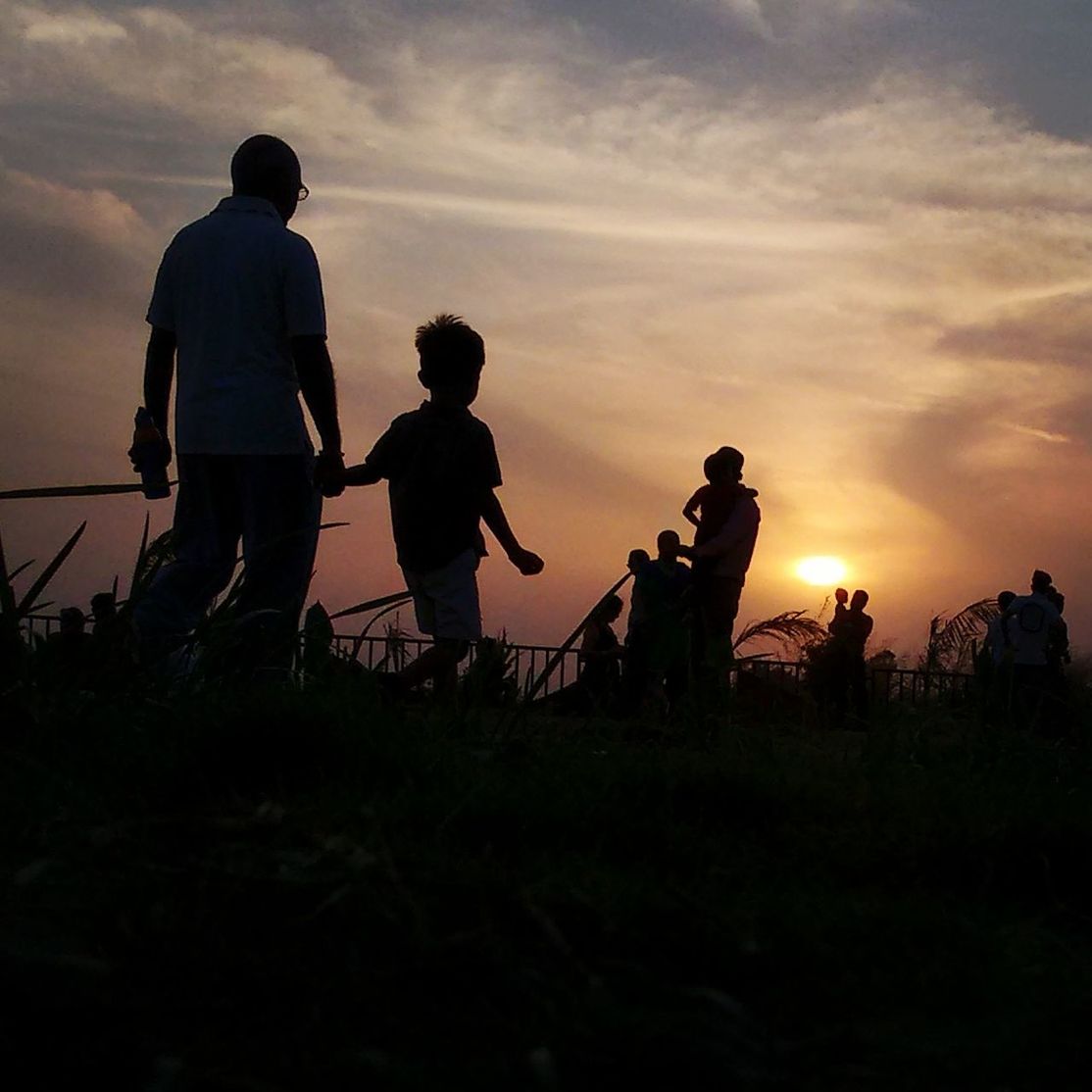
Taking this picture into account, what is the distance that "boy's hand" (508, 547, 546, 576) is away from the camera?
5532 mm

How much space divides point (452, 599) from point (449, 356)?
1.02 meters

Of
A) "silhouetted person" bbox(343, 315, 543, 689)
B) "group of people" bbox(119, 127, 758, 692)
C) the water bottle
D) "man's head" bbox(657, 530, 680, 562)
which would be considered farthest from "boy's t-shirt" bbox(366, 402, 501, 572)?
"man's head" bbox(657, 530, 680, 562)

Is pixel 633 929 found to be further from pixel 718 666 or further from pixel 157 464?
pixel 157 464

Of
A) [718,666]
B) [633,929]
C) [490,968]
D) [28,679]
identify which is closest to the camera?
[490,968]

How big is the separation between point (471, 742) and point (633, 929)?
5.72ft

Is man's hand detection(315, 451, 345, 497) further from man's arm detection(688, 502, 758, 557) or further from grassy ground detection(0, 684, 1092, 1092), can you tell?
man's arm detection(688, 502, 758, 557)

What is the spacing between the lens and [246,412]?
4680mm

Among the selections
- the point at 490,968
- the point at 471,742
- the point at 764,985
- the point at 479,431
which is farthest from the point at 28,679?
the point at 479,431

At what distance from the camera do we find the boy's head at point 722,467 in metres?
8.98

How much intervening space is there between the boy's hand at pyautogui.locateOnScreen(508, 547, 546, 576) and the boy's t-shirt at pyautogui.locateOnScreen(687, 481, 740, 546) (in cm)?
327

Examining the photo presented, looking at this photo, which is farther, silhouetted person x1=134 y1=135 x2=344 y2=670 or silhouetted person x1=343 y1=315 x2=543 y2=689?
silhouetted person x1=343 y1=315 x2=543 y2=689

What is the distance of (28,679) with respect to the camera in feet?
9.78

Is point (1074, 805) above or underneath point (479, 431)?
underneath

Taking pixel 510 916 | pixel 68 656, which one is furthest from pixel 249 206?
pixel 510 916
